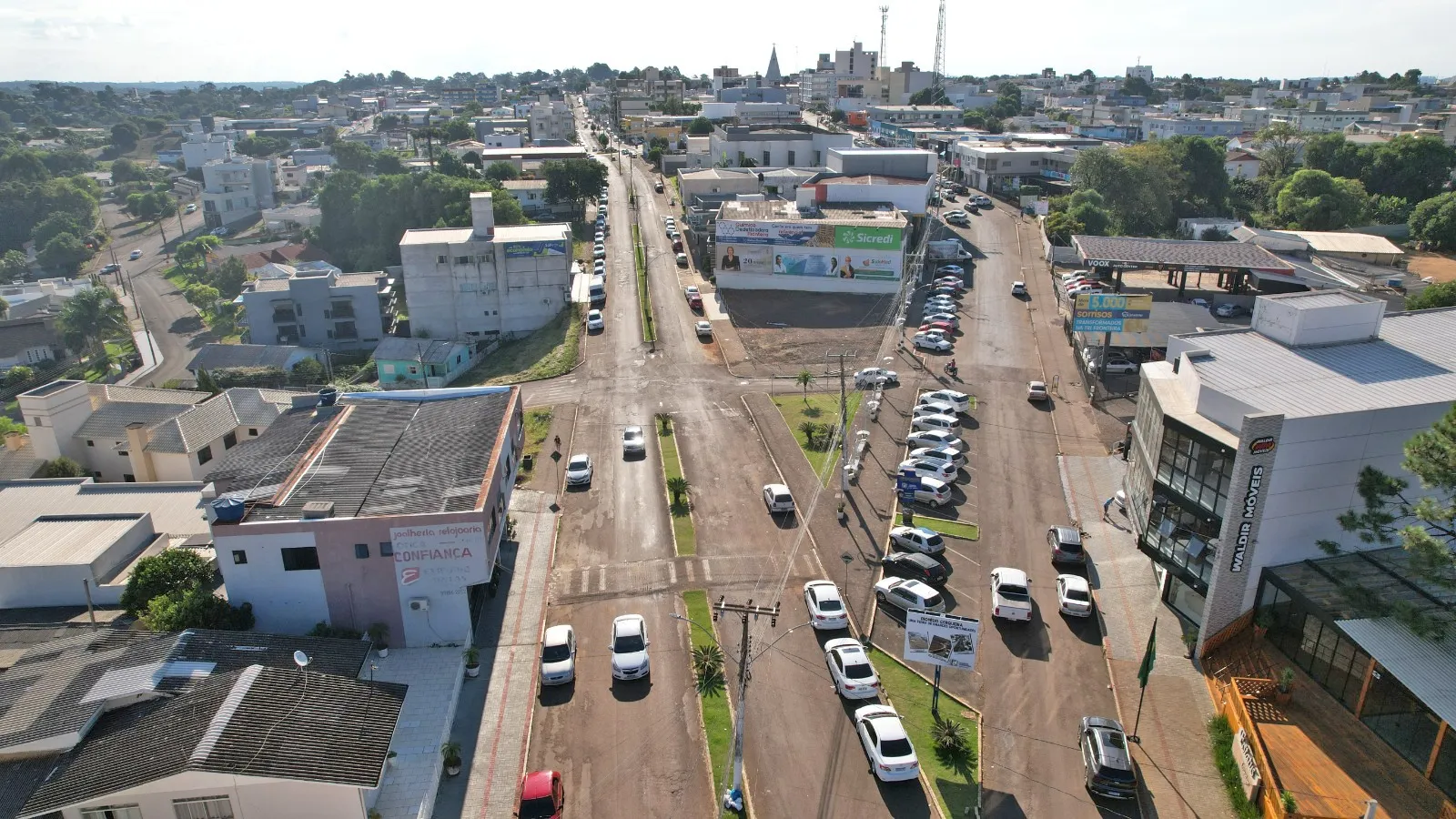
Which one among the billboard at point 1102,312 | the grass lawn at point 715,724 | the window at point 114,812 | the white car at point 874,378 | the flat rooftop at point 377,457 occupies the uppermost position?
the billboard at point 1102,312

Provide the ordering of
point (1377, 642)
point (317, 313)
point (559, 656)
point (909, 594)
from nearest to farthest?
1. point (1377, 642)
2. point (559, 656)
3. point (909, 594)
4. point (317, 313)

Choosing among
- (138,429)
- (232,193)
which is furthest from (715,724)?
(232,193)

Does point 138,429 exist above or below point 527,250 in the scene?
below

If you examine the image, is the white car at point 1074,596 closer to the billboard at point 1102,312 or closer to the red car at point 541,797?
the red car at point 541,797

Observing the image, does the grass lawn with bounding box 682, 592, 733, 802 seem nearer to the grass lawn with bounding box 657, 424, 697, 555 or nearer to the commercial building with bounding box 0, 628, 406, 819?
the grass lawn with bounding box 657, 424, 697, 555

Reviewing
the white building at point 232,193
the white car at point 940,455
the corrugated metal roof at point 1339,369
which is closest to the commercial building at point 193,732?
the white car at point 940,455

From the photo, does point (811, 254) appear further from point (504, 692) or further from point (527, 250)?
point (504, 692)

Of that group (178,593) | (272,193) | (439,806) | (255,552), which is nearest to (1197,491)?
(439,806)
